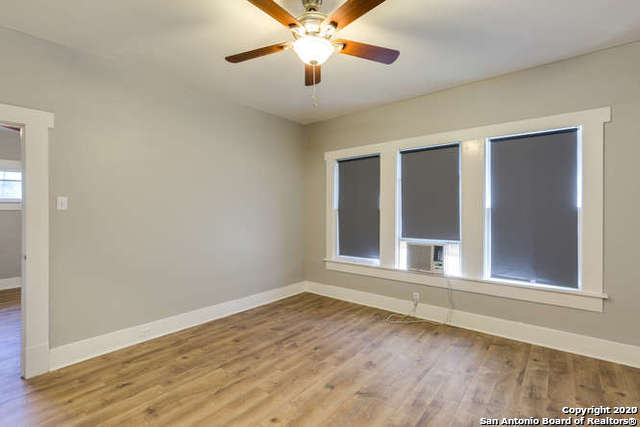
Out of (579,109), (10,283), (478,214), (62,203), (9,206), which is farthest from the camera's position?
(9,206)

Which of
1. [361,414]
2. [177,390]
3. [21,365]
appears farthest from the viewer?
[21,365]

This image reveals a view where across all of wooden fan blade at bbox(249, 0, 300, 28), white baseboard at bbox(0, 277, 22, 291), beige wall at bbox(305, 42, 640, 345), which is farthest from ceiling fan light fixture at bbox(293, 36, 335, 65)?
white baseboard at bbox(0, 277, 22, 291)

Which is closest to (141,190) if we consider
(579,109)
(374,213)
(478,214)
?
(374,213)

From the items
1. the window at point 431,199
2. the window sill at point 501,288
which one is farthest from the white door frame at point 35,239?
the window at point 431,199

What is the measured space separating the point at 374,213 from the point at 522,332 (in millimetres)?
2154

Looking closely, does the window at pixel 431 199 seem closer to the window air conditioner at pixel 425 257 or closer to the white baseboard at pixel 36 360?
the window air conditioner at pixel 425 257

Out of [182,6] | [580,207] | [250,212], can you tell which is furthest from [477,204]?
[182,6]

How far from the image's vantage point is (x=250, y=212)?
420 centimetres

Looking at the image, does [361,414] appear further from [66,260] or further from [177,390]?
[66,260]

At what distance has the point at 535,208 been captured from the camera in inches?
122

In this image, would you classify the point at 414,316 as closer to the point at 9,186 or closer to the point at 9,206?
the point at 9,206

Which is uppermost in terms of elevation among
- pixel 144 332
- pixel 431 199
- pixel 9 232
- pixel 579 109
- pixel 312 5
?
pixel 312 5

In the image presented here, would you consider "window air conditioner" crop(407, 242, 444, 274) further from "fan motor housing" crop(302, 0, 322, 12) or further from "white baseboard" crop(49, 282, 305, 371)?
"fan motor housing" crop(302, 0, 322, 12)

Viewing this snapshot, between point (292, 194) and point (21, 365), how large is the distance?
3448 mm
